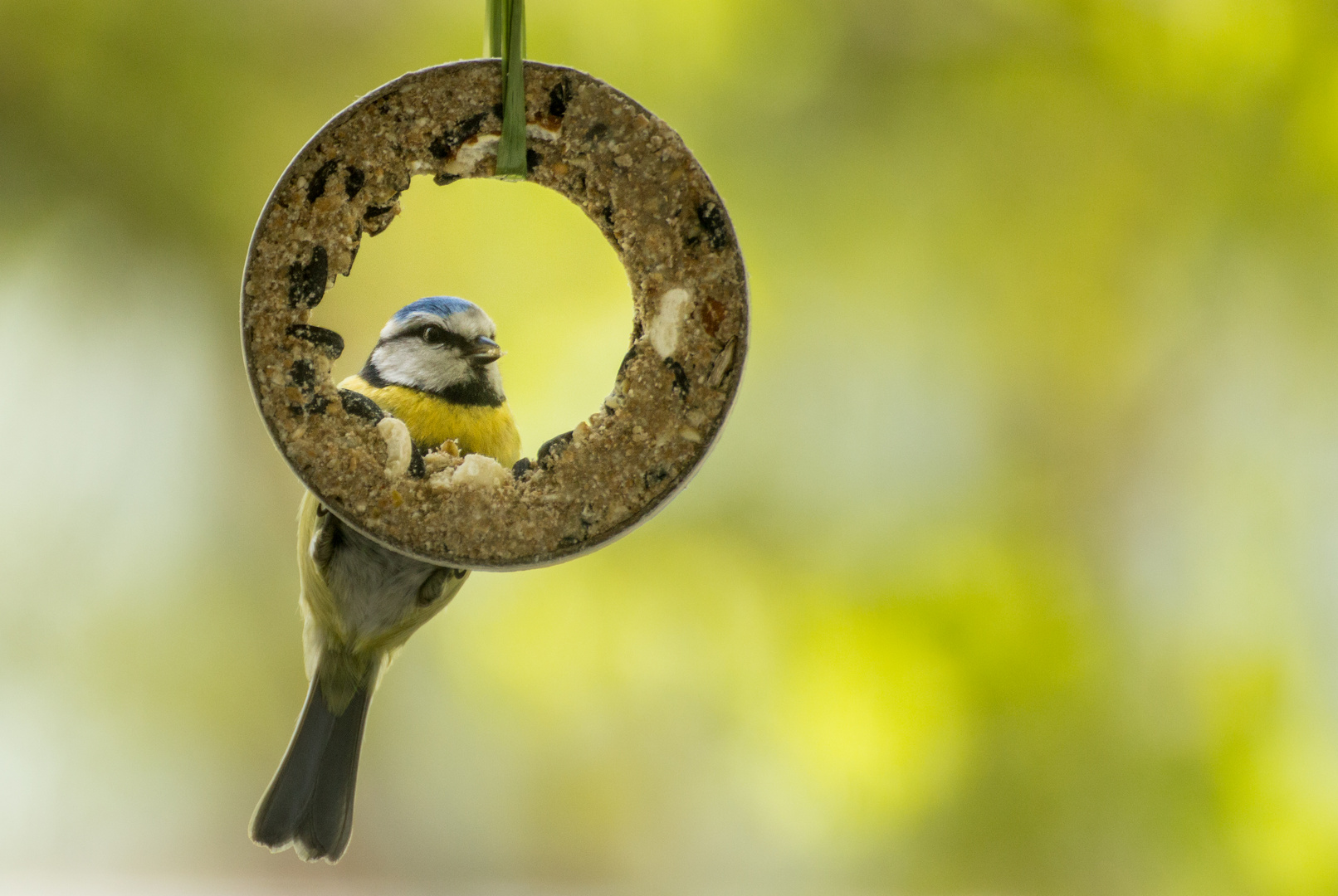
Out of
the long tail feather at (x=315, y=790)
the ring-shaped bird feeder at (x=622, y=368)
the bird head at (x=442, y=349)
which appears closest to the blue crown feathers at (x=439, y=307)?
the bird head at (x=442, y=349)

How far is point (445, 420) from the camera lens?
0.81 metres

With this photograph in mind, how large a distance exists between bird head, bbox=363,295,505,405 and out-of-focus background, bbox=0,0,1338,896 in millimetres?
600

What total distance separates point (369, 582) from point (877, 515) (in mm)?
876

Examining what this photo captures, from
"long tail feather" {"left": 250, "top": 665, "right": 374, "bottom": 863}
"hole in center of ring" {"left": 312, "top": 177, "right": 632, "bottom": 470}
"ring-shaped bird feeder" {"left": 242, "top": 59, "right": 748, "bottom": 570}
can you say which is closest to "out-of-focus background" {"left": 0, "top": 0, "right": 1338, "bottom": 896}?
"hole in center of ring" {"left": 312, "top": 177, "right": 632, "bottom": 470}

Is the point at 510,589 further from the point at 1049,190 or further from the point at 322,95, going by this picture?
the point at 1049,190

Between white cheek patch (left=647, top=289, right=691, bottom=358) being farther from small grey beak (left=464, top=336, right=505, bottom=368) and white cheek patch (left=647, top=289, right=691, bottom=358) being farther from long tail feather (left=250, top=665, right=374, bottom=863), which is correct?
long tail feather (left=250, top=665, right=374, bottom=863)

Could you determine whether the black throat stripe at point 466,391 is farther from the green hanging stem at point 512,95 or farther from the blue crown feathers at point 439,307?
the green hanging stem at point 512,95

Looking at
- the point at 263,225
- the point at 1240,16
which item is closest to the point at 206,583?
the point at 263,225

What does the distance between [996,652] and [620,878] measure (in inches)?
25.4

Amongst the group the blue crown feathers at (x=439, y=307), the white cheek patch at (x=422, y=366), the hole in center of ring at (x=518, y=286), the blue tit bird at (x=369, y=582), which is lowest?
the blue tit bird at (x=369, y=582)

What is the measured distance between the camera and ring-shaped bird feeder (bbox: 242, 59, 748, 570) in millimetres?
551

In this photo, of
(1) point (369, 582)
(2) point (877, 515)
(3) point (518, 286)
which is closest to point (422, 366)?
(1) point (369, 582)

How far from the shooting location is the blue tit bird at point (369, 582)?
0.79 metres

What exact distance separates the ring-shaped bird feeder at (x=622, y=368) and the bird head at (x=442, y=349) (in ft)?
0.74
